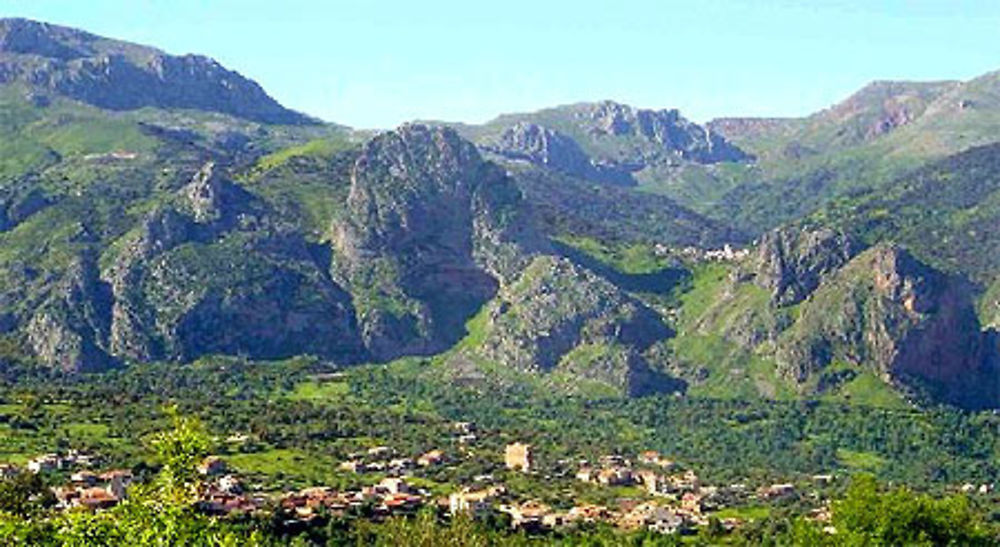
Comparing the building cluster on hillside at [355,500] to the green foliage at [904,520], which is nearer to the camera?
the green foliage at [904,520]

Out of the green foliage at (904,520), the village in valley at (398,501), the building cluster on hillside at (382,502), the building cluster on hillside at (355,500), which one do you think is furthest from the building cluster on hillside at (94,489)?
the green foliage at (904,520)

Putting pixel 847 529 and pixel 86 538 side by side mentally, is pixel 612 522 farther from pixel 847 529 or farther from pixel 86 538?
pixel 86 538

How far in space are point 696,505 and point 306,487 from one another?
2249 inches

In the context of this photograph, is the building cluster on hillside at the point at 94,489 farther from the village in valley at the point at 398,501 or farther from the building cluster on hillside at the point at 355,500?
the building cluster on hillside at the point at 355,500

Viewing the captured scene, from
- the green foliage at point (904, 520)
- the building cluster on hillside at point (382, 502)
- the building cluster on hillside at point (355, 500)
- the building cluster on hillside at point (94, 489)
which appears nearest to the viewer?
the green foliage at point (904, 520)

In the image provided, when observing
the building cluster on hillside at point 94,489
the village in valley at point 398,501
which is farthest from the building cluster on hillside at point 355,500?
the building cluster on hillside at point 94,489

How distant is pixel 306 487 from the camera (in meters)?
182

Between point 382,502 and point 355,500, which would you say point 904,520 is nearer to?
point 382,502

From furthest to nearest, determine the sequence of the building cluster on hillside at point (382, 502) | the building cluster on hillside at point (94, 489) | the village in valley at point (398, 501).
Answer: the village in valley at point (398, 501) < the building cluster on hillside at point (382, 502) < the building cluster on hillside at point (94, 489)

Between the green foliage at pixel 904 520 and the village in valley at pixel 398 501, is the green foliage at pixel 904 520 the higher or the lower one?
the higher one

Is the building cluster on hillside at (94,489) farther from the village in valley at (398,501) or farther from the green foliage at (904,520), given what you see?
the green foliage at (904,520)

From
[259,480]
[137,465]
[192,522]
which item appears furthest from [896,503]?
[137,465]

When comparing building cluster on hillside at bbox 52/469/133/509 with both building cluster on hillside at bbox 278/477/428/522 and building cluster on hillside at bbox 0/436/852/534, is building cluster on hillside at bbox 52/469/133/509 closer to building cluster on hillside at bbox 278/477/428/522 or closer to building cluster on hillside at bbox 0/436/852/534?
building cluster on hillside at bbox 0/436/852/534

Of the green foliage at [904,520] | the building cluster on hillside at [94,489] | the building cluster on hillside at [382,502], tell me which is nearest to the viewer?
the green foliage at [904,520]
